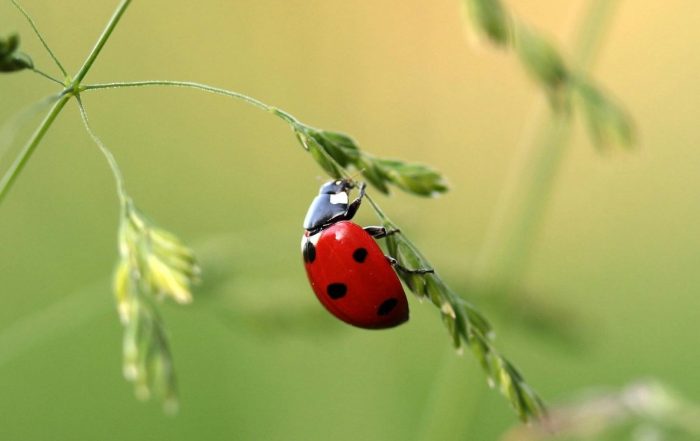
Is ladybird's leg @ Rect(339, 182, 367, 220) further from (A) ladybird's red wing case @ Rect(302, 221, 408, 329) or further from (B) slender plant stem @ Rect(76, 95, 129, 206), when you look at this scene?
(B) slender plant stem @ Rect(76, 95, 129, 206)

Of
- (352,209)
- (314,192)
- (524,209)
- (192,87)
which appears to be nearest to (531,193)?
(524,209)

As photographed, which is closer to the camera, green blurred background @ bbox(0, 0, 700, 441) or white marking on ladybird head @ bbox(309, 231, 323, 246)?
white marking on ladybird head @ bbox(309, 231, 323, 246)

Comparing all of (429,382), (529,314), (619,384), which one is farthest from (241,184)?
(529,314)

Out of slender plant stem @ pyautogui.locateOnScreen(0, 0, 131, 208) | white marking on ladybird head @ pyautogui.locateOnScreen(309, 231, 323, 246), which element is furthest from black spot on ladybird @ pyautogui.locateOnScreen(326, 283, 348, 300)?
slender plant stem @ pyautogui.locateOnScreen(0, 0, 131, 208)

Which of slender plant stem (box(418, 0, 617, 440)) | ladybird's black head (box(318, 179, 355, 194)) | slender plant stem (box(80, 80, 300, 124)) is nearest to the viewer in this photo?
slender plant stem (box(80, 80, 300, 124))

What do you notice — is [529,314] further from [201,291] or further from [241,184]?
[241,184]

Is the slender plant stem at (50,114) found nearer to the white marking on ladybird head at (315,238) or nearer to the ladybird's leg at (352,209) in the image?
the white marking on ladybird head at (315,238)

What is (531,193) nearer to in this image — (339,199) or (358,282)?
(339,199)
